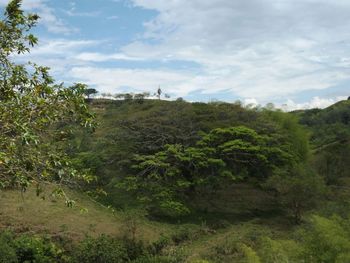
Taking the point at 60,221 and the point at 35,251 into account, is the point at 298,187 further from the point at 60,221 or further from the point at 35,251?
the point at 35,251

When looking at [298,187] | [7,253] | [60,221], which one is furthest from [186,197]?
[7,253]

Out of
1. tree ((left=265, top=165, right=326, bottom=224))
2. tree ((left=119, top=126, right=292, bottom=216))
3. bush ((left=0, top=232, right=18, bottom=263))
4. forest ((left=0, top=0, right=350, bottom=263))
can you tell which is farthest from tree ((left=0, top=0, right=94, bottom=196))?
tree ((left=265, top=165, right=326, bottom=224))

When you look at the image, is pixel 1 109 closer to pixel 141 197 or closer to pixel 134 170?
pixel 141 197

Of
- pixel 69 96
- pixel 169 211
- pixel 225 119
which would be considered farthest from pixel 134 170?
pixel 69 96

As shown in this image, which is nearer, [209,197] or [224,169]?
[224,169]

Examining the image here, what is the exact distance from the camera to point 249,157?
24.8 m

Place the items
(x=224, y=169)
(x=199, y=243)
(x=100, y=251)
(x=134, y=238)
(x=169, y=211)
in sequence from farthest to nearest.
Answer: (x=224, y=169) → (x=169, y=211) → (x=199, y=243) → (x=134, y=238) → (x=100, y=251)

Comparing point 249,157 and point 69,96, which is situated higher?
point 69,96

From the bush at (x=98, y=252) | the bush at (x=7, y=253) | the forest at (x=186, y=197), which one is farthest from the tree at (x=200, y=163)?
the bush at (x=7, y=253)

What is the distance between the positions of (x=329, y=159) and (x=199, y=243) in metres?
18.0

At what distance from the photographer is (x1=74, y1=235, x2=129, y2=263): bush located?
1495 centimetres

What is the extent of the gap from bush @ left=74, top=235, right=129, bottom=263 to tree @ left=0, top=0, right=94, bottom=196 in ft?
31.2

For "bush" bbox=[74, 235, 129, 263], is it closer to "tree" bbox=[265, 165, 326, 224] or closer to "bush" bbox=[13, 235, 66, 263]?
"bush" bbox=[13, 235, 66, 263]

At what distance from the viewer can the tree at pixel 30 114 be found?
5.14 metres
